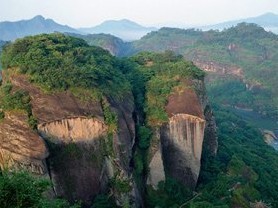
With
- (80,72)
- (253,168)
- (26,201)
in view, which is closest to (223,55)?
(253,168)

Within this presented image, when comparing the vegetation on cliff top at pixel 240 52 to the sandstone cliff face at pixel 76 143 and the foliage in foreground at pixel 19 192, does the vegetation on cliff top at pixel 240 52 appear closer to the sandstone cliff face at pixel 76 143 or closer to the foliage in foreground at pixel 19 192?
the sandstone cliff face at pixel 76 143

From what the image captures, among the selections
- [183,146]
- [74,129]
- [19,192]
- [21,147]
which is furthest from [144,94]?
[19,192]

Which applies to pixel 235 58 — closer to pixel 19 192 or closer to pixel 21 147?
pixel 21 147

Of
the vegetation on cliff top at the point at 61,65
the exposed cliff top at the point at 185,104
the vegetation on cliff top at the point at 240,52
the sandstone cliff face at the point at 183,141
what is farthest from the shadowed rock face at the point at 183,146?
the vegetation on cliff top at the point at 240,52

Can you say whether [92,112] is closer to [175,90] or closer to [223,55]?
[175,90]

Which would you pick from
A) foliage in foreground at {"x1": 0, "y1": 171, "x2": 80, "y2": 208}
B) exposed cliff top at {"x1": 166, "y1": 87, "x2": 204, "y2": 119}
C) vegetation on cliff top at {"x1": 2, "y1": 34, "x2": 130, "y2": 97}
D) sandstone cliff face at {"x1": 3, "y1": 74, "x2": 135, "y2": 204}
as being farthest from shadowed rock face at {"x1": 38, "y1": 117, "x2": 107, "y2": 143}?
foliage in foreground at {"x1": 0, "y1": 171, "x2": 80, "y2": 208}

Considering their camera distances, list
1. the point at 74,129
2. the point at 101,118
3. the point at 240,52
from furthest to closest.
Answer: the point at 240,52 → the point at 101,118 → the point at 74,129

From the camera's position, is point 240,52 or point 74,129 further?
point 240,52

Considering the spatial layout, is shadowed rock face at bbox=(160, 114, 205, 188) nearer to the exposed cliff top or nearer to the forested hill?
the exposed cliff top

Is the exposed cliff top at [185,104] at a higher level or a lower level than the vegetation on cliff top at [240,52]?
higher
